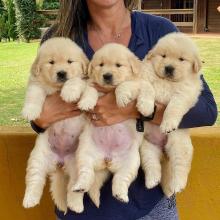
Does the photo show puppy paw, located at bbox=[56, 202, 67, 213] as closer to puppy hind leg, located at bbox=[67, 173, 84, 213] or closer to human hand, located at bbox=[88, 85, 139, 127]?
puppy hind leg, located at bbox=[67, 173, 84, 213]

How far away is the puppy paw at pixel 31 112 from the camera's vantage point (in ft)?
8.45

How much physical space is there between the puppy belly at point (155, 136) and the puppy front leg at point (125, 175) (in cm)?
13

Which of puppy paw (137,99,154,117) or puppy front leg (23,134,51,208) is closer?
puppy paw (137,99,154,117)

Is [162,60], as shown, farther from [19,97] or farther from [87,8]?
[19,97]

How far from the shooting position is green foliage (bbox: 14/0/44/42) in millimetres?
24172

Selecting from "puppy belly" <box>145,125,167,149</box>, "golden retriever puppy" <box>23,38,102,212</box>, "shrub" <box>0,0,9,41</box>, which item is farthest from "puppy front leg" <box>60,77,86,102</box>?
"shrub" <box>0,0,9,41</box>

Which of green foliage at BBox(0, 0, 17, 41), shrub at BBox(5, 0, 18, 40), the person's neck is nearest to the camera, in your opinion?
the person's neck

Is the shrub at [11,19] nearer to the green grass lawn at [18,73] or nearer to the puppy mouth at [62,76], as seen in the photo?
the green grass lawn at [18,73]

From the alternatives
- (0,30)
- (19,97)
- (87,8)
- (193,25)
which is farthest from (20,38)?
(87,8)

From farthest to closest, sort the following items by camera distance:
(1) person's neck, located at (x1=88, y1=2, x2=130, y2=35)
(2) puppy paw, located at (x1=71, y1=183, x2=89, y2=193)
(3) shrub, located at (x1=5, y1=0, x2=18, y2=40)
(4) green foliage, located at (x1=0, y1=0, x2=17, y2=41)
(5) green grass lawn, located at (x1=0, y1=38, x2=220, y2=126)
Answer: (3) shrub, located at (x1=5, y1=0, x2=18, y2=40), (4) green foliage, located at (x1=0, y1=0, x2=17, y2=41), (5) green grass lawn, located at (x1=0, y1=38, x2=220, y2=126), (1) person's neck, located at (x1=88, y1=2, x2=130, y2=35), (2) puppy paw, located at (x1=71, y1=183, x2=89, y2=193)

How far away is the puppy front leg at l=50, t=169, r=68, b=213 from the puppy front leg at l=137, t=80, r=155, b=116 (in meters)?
0.60

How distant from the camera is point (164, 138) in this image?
2693 mm

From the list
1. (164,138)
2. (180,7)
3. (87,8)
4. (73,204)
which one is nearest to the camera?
(73,204)

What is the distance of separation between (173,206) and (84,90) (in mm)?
809
